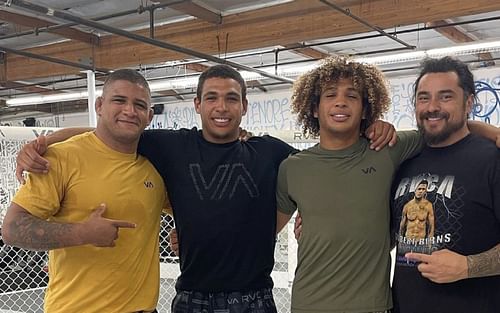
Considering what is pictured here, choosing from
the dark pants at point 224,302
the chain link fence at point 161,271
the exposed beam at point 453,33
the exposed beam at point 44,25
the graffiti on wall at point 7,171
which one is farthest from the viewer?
the exposed beam at point 453,33

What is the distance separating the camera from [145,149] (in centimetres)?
226

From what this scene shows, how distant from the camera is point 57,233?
1803 mm

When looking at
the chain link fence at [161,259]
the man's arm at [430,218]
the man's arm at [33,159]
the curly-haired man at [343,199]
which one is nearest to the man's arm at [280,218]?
the curly-haired man at [343,199]

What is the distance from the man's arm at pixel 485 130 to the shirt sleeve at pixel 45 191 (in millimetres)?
1583

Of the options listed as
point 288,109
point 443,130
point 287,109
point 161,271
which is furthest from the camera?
point 287,109

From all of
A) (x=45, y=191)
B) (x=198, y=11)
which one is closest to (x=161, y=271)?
(x=45, y=191)

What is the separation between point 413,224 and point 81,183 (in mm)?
1240

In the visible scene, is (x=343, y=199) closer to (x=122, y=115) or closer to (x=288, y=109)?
(x=122, y=115)

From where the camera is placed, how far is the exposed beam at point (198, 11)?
18.8 ft

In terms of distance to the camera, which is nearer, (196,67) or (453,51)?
(453,51)

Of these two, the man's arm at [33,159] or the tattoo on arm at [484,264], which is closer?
the tattoo on arm at [484,264]

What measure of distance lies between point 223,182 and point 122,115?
50 cm

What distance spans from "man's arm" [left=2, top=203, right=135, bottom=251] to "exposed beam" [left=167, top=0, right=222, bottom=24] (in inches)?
157

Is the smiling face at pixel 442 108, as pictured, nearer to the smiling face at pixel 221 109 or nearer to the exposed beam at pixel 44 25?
the smiling face at pixel 221 109
